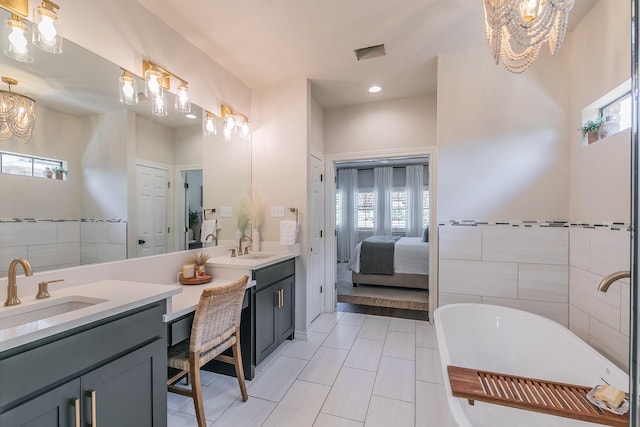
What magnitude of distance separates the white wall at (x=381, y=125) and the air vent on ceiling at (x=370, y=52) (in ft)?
3.21

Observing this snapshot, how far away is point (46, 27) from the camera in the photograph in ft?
4.52

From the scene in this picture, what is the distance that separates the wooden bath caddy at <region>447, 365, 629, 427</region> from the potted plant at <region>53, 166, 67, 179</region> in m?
2.28

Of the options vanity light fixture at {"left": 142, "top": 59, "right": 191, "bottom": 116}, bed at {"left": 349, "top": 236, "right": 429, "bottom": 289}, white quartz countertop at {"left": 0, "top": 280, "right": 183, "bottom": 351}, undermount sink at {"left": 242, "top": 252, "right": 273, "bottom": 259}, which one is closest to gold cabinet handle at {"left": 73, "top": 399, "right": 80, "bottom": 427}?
white quartz countertop at {"left": 0, "top": 280, "right": 183, "bottom": 351}

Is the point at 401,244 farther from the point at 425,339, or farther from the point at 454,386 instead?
the point at 454,386

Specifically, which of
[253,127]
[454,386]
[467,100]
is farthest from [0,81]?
[467,100]

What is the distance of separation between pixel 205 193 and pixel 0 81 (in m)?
1.40

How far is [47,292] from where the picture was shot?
4.38 feet

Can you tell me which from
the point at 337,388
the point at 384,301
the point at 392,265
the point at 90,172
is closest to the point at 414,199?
the point at 392,265

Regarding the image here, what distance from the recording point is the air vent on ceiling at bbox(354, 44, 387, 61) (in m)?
2.39

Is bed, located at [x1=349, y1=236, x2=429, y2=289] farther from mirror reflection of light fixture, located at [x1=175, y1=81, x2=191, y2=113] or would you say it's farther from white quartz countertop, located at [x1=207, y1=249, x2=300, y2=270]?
mirror reflection of light fixture, located at [x1=175, y1=81, x2=191, y2=113]

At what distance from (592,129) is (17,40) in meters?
3.37

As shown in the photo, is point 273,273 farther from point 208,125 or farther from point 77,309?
point 208,125

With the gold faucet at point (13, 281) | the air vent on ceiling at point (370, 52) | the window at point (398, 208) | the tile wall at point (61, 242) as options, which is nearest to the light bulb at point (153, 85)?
the tile wall at point (61, 242)

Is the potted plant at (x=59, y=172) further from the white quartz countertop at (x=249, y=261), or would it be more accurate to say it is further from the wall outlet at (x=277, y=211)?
the wall outlet at (x=277, y=211)
